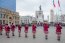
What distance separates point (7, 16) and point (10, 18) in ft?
7.49

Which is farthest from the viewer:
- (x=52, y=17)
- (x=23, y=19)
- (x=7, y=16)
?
(x=52, y=17)

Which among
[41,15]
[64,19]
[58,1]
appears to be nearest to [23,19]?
[41,15]

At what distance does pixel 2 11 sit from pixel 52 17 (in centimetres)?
10171

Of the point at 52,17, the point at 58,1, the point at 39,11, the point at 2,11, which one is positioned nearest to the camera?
the point at 58,1

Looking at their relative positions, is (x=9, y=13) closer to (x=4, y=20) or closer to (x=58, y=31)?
(x=4, y=20)

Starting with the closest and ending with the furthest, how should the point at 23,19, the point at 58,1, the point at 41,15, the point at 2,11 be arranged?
the point at 58,1 < the point at 2,11 < the point at 41,15 < the point at 23,19

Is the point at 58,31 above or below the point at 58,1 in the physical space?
below

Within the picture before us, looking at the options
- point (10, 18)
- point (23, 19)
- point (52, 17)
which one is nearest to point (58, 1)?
point (10, 18)

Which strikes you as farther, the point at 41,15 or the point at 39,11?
the point at 39,11

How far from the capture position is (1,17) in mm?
88938

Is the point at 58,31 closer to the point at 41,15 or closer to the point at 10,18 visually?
the point at 10,18

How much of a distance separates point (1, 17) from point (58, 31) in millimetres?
71901

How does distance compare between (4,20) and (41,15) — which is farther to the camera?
(41,15)

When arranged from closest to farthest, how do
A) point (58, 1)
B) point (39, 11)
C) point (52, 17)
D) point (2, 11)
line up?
point (58, 1)
point (2, 11)
point (39, 11)
point (52, 17)
